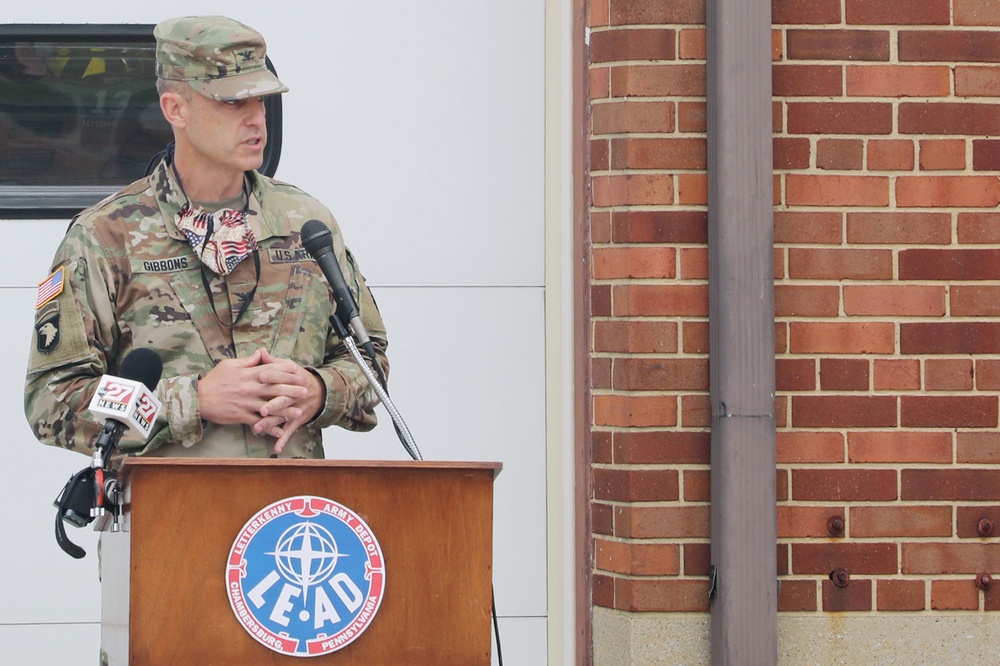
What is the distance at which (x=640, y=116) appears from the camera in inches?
153

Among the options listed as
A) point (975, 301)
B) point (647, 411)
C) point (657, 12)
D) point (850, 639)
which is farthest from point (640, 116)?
point (850, 639)

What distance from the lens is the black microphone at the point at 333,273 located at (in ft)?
10.3

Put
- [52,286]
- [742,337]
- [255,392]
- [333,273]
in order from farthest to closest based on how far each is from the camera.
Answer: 1. [742,337]
2. [52,286]
3. [255,392]
4. [333,273]

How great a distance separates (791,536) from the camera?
389 centimetres

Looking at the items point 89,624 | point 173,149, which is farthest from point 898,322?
point 89,624

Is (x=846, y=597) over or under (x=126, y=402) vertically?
under

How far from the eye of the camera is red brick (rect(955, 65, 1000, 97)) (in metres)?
3.97

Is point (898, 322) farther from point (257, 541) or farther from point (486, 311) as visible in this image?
point (257, 541)

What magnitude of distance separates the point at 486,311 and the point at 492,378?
179 mm

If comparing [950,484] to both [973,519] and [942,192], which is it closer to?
[973,519]

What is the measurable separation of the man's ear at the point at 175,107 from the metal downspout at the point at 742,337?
1264 millimetres

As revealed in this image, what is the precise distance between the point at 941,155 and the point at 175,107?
6.16ft

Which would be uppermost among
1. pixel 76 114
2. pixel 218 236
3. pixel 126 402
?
pixel 76 114

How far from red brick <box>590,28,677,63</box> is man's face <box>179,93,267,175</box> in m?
0.93
